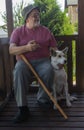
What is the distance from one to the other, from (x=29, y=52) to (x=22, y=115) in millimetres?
787

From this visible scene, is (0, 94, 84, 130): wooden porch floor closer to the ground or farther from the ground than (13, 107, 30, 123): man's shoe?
closer to the ground

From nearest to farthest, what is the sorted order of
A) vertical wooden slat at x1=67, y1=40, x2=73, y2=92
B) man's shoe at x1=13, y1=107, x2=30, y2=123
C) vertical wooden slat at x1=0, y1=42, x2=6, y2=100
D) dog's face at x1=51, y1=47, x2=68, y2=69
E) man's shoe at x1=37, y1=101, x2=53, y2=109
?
man's shoe at x1=13, y1=107, x2=30, y2=123, dog's face at x1=51, y1=47, x2=68, y2=69, man's shoe at x1=37, y1=101, x2=53, y2=109, vertical wooden slat at x1=0, y1=42, x2=6, y2=100, vertical wooden slat at x1=67, y1=40, x2=73, y2=92

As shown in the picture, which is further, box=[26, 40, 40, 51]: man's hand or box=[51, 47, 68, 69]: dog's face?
box=[51, 47, 68, 69]: dog's face

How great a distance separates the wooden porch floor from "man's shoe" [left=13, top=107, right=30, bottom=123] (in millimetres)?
58

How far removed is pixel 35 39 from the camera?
324cm

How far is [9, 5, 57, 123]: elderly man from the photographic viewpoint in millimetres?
3023

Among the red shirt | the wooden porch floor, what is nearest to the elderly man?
the red shirt

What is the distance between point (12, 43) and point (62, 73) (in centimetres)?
74

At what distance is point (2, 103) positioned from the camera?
11.1 feet

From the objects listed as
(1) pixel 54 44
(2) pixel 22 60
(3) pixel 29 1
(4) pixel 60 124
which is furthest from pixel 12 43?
(4) pixel 60 124

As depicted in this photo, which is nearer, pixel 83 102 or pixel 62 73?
pixel 62 73

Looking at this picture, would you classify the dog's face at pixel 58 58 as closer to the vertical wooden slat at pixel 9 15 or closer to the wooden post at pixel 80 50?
the wooden post at pixel 80 50

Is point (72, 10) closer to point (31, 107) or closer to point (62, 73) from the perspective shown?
point (62, 73)

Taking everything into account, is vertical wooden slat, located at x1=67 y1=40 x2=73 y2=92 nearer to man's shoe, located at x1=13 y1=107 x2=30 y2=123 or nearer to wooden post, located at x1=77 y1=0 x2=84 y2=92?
wooden post, located at x1=77 y1=0 x2=84 y2=92
